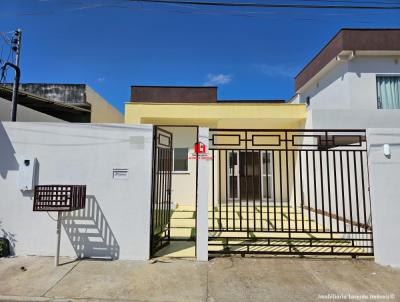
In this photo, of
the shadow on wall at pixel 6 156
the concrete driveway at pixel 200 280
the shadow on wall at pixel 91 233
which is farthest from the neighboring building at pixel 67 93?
the concrete driveway at pixel 200 280

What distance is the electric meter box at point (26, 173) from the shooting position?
4.88 meters

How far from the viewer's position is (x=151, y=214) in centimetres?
489

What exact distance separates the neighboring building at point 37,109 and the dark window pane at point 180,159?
16.3ft

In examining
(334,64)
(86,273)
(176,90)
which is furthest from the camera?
(176,90)

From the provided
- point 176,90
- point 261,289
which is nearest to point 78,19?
point 176,90

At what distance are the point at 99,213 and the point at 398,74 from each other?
1154 cm

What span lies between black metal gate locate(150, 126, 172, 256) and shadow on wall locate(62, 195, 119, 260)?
2.53ft

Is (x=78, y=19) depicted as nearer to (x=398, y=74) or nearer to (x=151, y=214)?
(x=151, y=214)

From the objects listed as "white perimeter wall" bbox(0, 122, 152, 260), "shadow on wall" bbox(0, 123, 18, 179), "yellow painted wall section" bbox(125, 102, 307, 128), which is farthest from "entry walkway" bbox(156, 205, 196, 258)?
"yellow painted wall section" bbox(125, 102, 307, 128)

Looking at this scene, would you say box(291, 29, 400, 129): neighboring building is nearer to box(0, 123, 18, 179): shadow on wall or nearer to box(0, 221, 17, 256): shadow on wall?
box(0, 123, 18, 179): shadow on wall

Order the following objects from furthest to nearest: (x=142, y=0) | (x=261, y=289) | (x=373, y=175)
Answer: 1. (x=142, y=0)
2. (x=373, y=175)
3. (x=261, y=289)

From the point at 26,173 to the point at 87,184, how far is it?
3.74 ft

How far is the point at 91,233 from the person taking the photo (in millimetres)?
4848

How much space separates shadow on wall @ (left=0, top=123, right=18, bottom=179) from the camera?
195 inches
